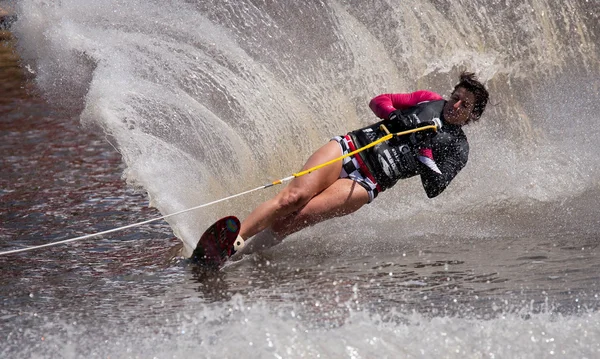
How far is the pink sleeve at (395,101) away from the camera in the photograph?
18.6 feet

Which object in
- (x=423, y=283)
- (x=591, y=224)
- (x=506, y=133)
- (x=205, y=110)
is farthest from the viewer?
(x=506, y=133)

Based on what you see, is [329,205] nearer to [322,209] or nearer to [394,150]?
[322,209]

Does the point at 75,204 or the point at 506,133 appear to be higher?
the point at 75,204

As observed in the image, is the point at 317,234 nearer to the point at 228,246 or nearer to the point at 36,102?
the point at 228,246

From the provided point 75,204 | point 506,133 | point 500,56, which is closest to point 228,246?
point 75,204

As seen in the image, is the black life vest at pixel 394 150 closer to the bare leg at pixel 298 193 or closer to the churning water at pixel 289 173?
the bare leg at pixel 298 193

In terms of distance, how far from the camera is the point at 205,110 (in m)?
6.64

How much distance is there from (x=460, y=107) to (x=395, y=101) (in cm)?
48

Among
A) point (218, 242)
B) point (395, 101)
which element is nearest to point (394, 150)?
point (395, 101)

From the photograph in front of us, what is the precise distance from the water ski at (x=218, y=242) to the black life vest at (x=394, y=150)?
0.98 metres

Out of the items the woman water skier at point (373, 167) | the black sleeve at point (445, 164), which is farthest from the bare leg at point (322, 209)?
the black sleeve at point (445, 164)

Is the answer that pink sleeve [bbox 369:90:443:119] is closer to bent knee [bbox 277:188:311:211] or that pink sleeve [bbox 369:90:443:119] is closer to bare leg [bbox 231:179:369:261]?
bare leg [bbox 231:179:369:261]

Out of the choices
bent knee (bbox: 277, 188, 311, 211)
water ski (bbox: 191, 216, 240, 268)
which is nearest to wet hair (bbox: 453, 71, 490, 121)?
bent knee (bbox: 277, 188, 311, 211)

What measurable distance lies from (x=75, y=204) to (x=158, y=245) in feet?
4.65
